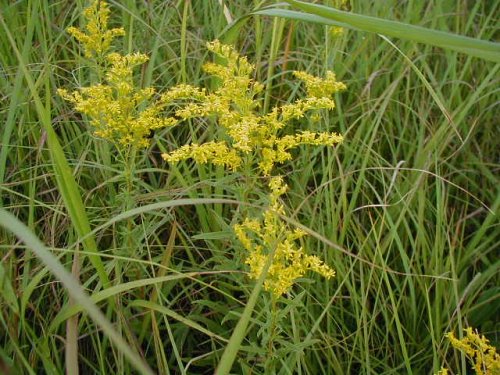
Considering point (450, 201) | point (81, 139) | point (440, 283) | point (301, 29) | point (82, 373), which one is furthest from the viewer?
point (301, 29)

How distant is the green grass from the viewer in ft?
5.49

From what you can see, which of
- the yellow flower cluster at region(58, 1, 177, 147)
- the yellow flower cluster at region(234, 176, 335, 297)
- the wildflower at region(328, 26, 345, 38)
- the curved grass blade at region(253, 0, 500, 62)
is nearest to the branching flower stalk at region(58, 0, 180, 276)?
the yellow flower cluster at region(58, 1, 177, 147)

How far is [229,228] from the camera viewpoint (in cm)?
167

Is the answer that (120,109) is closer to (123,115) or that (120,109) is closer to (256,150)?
(123,115)

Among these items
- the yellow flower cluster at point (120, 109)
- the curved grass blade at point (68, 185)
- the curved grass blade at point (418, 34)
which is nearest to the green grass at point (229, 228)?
the curved grass blade at point (68, 185)

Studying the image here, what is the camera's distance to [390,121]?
2.44 meters

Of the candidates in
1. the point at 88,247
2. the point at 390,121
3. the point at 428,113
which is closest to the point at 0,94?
the point at 88,247

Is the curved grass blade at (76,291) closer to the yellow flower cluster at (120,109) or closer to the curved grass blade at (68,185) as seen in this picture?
the curved grass blade at (68,185)

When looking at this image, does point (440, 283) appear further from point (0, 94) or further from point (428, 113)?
point (0, 94)

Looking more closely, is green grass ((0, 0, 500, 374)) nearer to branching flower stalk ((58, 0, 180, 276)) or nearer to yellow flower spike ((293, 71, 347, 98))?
branching flower stalk ((58, 0, 180, 276))

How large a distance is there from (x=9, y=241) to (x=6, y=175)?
329 millimetres

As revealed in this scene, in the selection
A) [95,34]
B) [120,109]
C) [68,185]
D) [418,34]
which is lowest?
[68,185]

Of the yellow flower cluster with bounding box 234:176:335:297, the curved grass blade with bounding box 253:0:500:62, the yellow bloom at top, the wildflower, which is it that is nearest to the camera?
the curved grass blade with bounding box 253:0:500:62

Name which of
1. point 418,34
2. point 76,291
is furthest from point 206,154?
point 76,291
